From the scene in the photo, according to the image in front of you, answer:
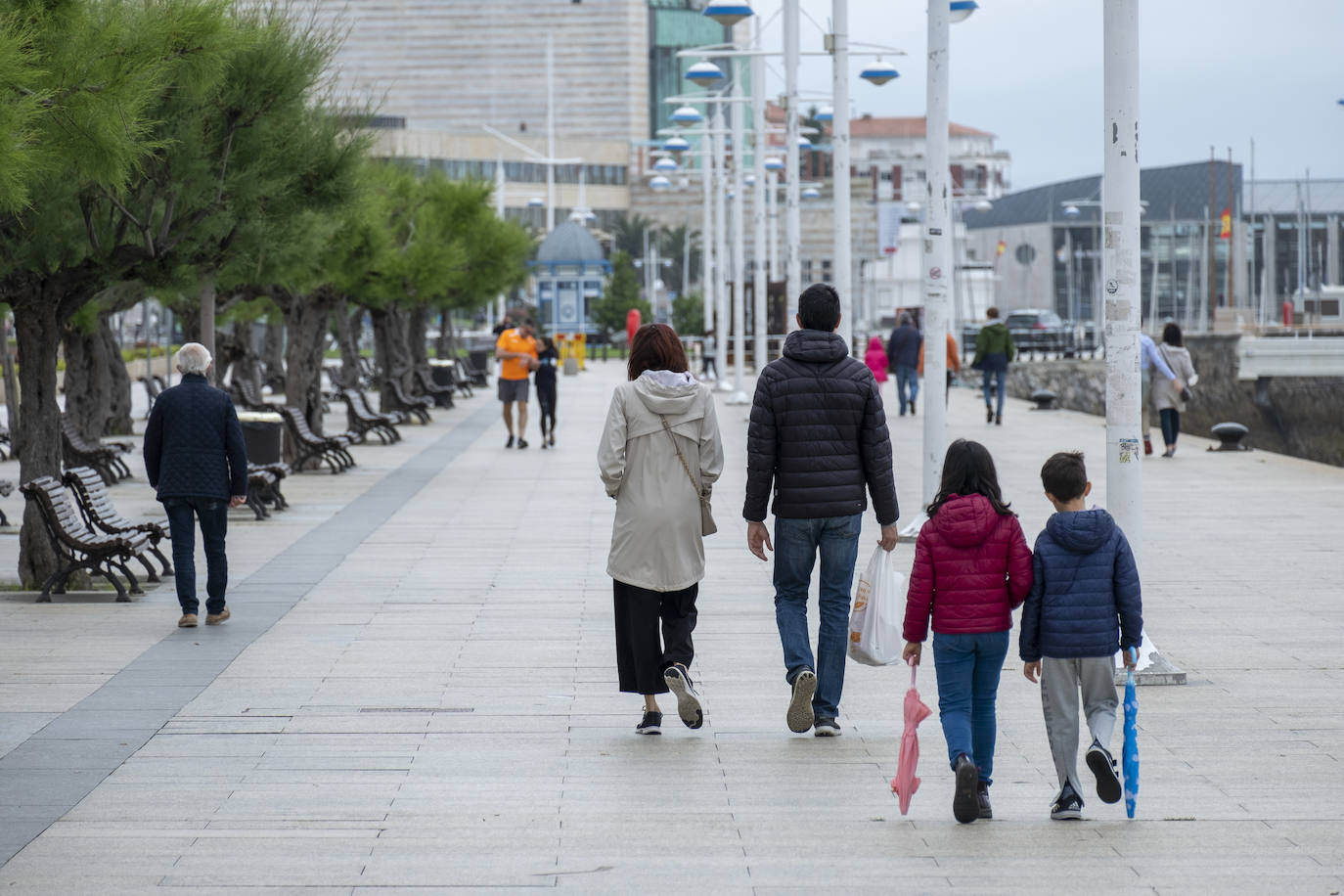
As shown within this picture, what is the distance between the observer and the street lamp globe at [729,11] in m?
20.4

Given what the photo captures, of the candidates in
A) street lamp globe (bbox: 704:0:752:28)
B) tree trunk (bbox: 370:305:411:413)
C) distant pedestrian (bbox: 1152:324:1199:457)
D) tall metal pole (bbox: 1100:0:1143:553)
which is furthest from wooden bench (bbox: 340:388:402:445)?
tall metal pole (bbox: 1100:0:1143:553)

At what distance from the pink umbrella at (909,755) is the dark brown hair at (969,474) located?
66 cm

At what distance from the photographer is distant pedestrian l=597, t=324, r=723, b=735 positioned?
7.17 m

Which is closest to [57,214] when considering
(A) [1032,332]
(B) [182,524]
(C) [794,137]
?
(B) [182,524]

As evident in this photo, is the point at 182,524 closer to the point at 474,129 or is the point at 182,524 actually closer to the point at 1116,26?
the point at 1116,26

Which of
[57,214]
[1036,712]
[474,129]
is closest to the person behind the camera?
[1036,712]

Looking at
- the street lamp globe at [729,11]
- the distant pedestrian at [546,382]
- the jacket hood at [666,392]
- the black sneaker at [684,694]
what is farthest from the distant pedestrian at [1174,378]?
the black sneaker at [684,694]

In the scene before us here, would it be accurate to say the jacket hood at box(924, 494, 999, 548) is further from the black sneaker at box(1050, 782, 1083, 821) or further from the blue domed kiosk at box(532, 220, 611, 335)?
the blue domed kiosk at box(532, 220, 611, 335)

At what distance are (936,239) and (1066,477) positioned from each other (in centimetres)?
838

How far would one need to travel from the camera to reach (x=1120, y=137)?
8.50 m

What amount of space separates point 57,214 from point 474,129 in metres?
142

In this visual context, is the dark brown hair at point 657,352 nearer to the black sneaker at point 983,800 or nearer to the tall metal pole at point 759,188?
the black sneaker at point 983,800

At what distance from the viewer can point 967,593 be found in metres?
5.92

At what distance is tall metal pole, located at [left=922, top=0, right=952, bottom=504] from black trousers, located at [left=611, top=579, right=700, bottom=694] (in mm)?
6856
